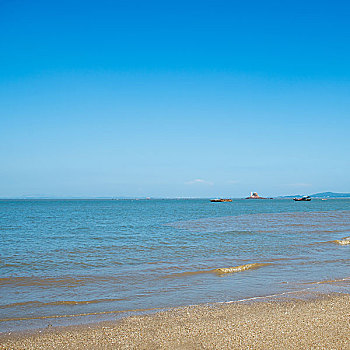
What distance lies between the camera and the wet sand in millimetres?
7023

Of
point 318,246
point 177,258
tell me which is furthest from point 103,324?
point 318,246

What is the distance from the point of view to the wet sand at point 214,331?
7.02 meters

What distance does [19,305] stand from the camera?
10.1 metres

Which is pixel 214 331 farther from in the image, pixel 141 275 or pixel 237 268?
pixel 237 268

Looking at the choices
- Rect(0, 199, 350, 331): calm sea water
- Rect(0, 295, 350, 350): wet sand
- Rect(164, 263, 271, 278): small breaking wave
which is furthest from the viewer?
Rect(164, 263, 271, 278): small breaking wave

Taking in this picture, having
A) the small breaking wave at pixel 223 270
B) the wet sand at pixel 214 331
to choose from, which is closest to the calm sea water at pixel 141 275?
the small breaking wave at pixel 223 270

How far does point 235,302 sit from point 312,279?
459cm

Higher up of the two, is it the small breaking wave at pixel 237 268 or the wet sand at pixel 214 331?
the wet sand at pixel 214 331

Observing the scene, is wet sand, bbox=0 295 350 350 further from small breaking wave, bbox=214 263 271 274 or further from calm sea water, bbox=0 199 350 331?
small breaking wave, bbox=214 263 271 274

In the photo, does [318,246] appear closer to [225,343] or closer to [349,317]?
[349,317]

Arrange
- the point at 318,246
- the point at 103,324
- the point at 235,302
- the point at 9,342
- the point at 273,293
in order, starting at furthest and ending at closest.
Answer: the point at 318,246, the point at 273,293, the point at 235,302, the point at 103,324, the point at 9,342

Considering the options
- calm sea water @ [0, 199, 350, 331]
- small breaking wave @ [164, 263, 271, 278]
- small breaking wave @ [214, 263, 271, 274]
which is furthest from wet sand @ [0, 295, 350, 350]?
small breaking wave @ [214, 263, 271, 274]

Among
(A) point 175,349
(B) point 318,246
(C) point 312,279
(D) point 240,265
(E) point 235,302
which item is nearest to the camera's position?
(A) point 175,349

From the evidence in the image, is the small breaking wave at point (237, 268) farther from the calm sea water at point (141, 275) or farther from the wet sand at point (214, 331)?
the wet sand at point (214, 331)
